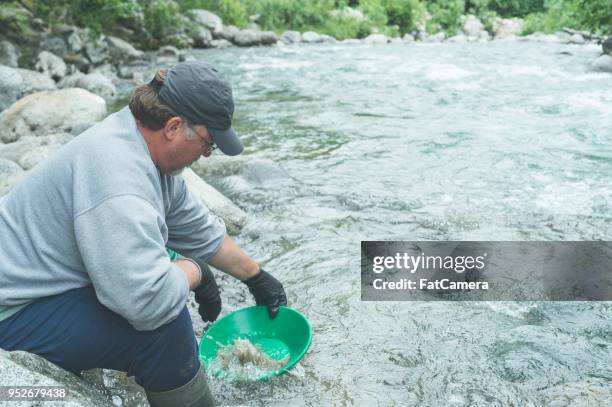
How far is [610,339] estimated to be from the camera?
3207 mm

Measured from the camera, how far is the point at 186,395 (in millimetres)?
2238

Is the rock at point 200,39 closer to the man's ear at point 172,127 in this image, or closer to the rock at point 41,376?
the man's ear at point 172,127

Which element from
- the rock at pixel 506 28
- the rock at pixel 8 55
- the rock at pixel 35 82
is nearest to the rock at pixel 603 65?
the rock at pixel 35 82

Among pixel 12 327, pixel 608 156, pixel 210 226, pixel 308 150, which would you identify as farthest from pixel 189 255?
pixel 608 156

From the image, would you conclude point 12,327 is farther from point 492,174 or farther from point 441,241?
point 492,174

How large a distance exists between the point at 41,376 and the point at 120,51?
15597 mm

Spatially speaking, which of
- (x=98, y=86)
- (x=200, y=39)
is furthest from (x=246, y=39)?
(x=98, y=86)

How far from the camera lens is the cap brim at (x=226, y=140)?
219cm

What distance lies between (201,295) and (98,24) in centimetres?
1313

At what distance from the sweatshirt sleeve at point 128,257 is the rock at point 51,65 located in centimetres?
1190

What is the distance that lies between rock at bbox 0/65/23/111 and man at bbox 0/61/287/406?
8447 mm

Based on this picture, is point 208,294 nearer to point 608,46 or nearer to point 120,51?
point 608,46

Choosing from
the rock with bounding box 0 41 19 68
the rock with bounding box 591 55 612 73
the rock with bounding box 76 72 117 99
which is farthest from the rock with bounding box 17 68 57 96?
the rock with bounding box 591 55 612 73

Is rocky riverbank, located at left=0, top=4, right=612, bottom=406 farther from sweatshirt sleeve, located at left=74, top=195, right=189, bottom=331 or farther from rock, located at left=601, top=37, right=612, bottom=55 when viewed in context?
sweatshirt sleeve, located at left=74, top=195, right=189, bottom=331
